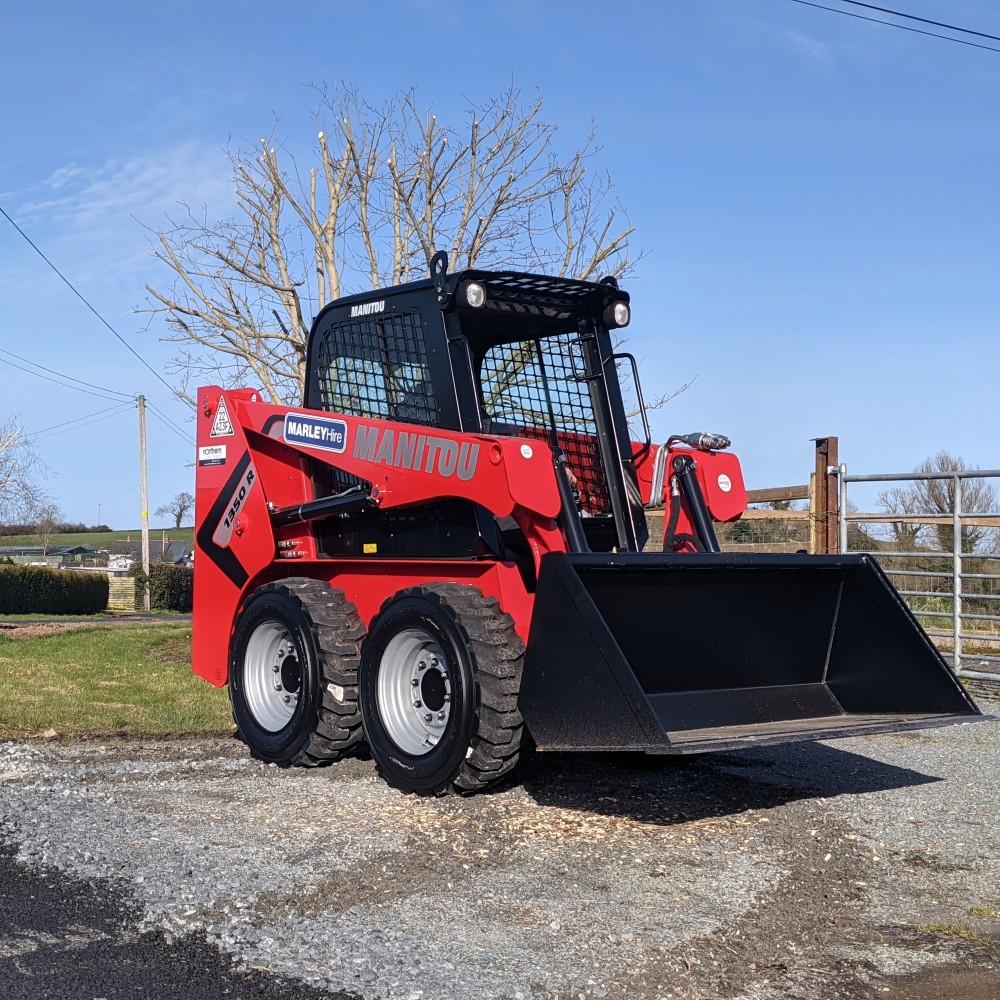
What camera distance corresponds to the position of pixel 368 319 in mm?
7426

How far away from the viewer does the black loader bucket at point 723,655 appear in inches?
207

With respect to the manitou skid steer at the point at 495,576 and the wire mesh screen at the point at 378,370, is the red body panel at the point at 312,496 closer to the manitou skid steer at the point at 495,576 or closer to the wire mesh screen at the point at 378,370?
the manitou skid steer at the point at 495,576

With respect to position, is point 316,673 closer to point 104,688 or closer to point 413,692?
point 413,692

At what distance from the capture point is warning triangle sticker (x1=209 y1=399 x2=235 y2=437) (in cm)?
777

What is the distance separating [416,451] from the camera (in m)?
6.47

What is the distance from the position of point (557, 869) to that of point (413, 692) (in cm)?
163

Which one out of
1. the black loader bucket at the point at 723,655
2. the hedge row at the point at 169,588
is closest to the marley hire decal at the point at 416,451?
the black loader bucket at the point at 723,655

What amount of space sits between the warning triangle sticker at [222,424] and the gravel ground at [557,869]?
6.81 feet

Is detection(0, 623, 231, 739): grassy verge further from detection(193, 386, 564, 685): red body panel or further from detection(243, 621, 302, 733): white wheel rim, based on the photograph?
Answer: detection(243, 621, 302, 733): white wheel rim

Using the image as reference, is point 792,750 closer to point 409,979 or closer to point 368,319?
point 368,319

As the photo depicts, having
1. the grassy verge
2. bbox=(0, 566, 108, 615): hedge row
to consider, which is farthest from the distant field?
the grassy verge

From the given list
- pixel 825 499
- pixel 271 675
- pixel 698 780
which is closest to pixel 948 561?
pixel 825 499

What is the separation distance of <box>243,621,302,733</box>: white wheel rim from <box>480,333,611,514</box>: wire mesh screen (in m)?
1.90

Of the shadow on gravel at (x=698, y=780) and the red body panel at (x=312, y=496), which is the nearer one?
the red body panel at (x=312, y=496)
